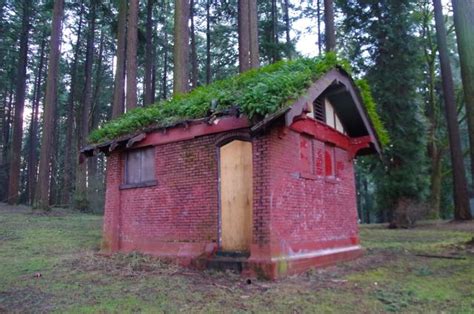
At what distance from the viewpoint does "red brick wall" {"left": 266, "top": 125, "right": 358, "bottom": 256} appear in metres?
8.93

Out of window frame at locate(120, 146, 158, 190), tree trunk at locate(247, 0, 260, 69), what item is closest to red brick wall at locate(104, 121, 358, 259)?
window frame at locate(120, 146, 158, 190)

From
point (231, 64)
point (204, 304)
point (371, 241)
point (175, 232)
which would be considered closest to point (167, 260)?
point (175, 232)

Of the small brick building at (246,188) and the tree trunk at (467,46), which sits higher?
the tree trunk at (467,46)

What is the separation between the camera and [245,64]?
633 inches

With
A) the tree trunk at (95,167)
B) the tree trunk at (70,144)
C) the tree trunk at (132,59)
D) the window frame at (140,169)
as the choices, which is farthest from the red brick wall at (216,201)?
the tree trunk at (70,144)

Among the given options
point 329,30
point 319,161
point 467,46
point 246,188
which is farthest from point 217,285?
point 329,30

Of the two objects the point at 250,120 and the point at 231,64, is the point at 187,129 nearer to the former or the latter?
the point at 250,120

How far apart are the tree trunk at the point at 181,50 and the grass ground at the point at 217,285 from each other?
20.0 ft

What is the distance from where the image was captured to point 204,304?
6.47 metres

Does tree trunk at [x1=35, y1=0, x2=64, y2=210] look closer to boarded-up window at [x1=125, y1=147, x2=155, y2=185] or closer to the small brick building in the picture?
the small brick building

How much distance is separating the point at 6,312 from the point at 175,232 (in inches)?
182

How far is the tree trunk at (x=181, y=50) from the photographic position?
14.4 m

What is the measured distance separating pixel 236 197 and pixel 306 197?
5.83 ft

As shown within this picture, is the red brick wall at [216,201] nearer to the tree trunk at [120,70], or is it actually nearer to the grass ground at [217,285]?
the grass ground at [217,285]
